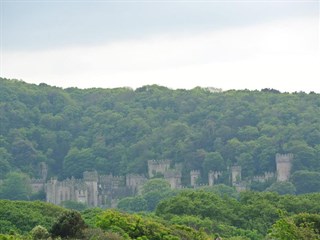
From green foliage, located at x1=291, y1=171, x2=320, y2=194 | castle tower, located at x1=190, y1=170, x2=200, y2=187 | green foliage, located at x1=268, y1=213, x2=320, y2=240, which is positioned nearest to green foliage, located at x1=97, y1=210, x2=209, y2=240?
green foliage, located at x1=268, y1=213, x2=320, y2=240

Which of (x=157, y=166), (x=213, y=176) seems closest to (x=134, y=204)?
(x=213, y=176)

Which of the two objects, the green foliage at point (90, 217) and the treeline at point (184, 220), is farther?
the green foliage at point (90, 217)

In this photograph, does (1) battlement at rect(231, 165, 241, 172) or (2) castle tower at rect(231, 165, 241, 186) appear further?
(1) battlement at rect(231, 165, 241, 172)

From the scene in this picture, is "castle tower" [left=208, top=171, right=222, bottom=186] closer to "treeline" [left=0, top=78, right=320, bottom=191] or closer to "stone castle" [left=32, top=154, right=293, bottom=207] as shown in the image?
"stone castle" [left=32, top=154, right=293, bottom=207]

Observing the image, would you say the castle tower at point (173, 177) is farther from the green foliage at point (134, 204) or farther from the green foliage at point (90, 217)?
the green foliage at point (90, 217)

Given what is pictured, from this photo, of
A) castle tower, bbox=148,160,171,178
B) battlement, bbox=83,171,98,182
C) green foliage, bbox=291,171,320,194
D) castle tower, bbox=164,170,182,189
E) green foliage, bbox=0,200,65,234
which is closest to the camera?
green foliage, bbox=0,200,65,234

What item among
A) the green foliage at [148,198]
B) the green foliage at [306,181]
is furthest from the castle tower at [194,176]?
the green foliage at [306,181]

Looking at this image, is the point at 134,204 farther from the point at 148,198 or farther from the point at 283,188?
the point at 283,188

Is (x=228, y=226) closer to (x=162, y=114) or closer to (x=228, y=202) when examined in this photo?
(x=228, y=202)

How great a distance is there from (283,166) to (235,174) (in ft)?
15.7

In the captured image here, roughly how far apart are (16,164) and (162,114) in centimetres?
2532

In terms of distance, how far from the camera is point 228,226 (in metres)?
90.1

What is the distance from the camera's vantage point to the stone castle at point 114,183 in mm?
150625

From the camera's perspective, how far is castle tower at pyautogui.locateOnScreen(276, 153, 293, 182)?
150375mm
